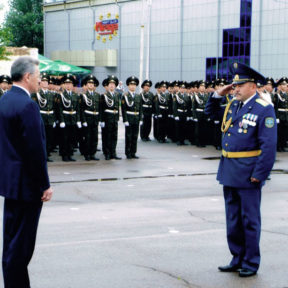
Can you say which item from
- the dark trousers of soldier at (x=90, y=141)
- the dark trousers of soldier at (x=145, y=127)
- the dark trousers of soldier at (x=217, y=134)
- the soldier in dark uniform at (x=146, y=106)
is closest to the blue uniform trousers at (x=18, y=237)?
the dark trousers of soldier at (x=90, y=141)

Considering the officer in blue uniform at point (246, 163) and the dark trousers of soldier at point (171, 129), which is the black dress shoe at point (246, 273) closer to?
the officer in blue uniform at point (246, 163)

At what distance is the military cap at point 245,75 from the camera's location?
5.58m

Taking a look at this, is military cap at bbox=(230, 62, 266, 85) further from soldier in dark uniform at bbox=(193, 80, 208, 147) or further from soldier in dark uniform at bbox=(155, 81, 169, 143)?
soldier in dark uniform at bbox=(155, 81, 169, 143)

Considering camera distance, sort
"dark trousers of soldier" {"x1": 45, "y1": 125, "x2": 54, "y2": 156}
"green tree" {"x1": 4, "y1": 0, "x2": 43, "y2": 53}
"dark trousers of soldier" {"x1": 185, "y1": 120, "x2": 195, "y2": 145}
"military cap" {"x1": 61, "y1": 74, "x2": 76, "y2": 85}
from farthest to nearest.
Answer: "green tree" {"x1": 4, "y1": 0, "x2": 43, "y2": 53}
"dark trousers of soldier" {"x1": 185, "y1": 120, "x2": 195, "y2": 145}
"military cap" {"x1": 61, "y1": 74, "x2": 76, "y2": 85}
"dark trousers of soldier" {"x1": 45, "y1": 125, "x2": 54, "y2": 156}

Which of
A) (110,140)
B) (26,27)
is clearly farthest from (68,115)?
(26,27)

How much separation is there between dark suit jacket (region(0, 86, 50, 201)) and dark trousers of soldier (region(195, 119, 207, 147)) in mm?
14498

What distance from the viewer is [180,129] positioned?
64.7ft

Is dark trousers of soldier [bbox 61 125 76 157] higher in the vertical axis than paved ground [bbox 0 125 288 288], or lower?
higher

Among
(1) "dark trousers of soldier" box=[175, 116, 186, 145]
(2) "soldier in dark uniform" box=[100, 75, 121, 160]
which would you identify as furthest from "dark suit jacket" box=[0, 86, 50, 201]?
(1) "dark trousers of soldier" box=[175, 116, 186, 145]

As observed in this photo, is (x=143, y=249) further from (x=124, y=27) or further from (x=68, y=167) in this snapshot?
(x=124, y=27)

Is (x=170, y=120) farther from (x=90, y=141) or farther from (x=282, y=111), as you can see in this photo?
(x=90, y=141)

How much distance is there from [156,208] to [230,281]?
3425 millimetres

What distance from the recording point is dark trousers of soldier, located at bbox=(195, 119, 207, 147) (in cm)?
1880

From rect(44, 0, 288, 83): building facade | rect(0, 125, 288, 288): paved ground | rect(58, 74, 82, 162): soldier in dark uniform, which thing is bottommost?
rect(0, 125, 288, 288): paved ground
